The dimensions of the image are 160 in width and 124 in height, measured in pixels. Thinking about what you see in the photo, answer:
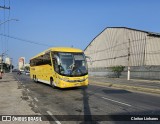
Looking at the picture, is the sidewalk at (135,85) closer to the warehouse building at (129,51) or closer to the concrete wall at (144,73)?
the concrete wall at (144,73)

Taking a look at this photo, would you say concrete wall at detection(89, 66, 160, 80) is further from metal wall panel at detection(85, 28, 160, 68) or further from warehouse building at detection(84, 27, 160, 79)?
metal wall panel at detection(85, 28, 160, 68)

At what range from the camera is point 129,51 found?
63.0m

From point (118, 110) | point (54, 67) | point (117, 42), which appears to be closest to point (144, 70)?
point (117, 42)

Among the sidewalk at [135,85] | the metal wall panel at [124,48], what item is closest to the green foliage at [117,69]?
the metal wall panel at [124,48]

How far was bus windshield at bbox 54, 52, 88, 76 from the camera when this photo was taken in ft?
68.6

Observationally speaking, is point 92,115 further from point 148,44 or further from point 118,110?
point 148,44

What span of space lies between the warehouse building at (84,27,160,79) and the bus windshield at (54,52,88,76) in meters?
32.7

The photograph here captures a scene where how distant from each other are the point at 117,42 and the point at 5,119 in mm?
61959

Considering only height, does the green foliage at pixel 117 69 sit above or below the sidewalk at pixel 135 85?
above

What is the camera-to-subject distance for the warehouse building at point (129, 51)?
5546cm

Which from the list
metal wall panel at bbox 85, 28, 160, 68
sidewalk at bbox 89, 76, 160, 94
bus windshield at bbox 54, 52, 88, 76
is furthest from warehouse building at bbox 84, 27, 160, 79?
bus windshield at bbox 54, 52, 88, 76

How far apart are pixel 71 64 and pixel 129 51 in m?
43.7

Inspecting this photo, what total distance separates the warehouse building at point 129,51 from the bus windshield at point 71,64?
32693 mm

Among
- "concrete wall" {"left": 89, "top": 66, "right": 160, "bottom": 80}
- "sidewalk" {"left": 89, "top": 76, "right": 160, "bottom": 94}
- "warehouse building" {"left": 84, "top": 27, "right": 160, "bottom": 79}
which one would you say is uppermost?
"warehouse building" {"left": 84, "top": 27, "right": 160, "bottom": 79}
